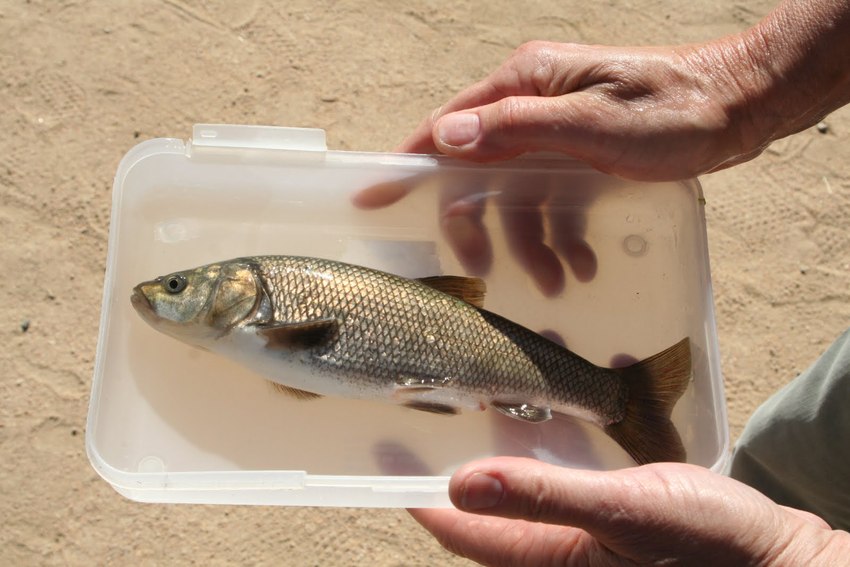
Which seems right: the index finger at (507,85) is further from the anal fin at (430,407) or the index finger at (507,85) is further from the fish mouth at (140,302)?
the fish mouth at (140,302)

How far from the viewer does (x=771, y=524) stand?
172 centimetres

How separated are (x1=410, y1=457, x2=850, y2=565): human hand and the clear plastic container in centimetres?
34

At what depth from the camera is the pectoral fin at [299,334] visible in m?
2.07

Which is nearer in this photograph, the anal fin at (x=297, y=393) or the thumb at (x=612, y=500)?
the thumb at (x=612, y=500)

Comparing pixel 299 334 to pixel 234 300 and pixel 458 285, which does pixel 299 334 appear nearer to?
pixel 234 300

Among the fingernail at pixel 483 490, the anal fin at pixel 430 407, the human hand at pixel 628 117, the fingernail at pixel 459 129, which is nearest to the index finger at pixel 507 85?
the human hand at pixel 628 117

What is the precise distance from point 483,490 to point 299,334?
68cm

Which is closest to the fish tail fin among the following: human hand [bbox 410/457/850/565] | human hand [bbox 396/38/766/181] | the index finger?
human hand [bbox 410/457/850/565]

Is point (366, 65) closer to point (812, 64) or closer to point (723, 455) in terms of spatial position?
point (812, 64)

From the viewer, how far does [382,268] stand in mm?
2564

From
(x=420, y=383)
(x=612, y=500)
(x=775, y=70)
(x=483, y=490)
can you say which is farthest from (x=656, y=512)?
(x=775, y=70)

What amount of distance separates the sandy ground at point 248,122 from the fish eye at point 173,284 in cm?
96

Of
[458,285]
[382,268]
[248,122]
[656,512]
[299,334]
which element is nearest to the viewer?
[656,512]

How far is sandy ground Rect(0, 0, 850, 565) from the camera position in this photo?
8.94 ft
